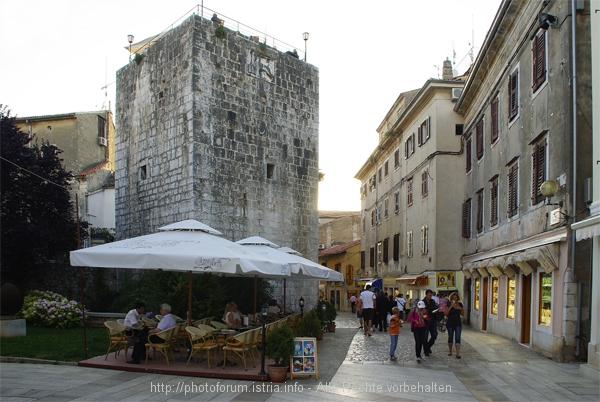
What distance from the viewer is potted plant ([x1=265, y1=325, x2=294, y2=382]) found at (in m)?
10.2

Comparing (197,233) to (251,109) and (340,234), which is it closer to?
(251,109)

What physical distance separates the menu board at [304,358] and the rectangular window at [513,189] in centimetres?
891

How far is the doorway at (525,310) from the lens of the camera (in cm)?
1598

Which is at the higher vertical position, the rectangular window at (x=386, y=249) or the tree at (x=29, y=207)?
the tree at (x=29, y=207)

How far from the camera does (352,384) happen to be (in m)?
10.2

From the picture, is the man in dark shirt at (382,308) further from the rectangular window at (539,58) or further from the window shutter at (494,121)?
the rectangular window at (539,58)

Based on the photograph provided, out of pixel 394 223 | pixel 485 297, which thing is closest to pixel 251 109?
pixel 485 297

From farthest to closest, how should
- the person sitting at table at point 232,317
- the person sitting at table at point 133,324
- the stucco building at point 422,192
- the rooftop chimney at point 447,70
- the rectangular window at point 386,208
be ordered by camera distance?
the rectangular window at point 386,208, the rooftop chimney at point 447,70, the stucco building at point 422,192, the person sitting at table at point 232,317, the person sitting at table at point 133,324

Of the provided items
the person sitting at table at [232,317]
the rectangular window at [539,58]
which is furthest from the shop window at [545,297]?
the person sitting at table at [232,317]

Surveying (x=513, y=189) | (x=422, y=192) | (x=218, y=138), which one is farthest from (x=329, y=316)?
(x=422, y=192)

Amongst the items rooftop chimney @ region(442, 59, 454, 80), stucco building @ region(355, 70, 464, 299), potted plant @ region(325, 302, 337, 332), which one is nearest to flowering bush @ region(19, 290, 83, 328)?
potted plant @ region(325, 302, 337, 332)

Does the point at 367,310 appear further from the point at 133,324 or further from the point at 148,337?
the point at 148,337

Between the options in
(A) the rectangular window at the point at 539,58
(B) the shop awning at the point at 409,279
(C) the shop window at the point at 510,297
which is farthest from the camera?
(B) the shop awning at the point at 409,279

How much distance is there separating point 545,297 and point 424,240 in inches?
565
